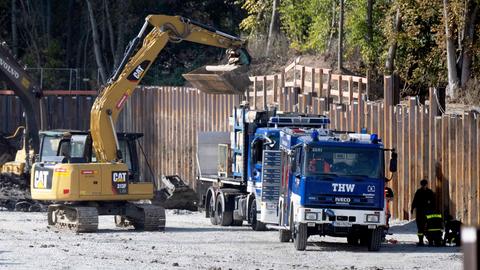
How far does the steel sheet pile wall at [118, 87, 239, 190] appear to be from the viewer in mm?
41969

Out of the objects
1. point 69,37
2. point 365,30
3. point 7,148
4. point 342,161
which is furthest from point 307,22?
point 342,161

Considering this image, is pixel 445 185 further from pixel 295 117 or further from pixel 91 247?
pixel 91 247

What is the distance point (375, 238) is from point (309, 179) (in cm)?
181

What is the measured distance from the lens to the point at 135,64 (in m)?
28.2

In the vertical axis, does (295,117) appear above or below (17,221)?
above

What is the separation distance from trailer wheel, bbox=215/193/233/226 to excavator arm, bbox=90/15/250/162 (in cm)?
351

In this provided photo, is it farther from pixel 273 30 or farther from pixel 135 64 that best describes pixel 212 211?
pixel 273 30

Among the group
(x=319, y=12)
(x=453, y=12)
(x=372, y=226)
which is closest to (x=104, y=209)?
(x=372, y=226)

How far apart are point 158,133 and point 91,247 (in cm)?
2392

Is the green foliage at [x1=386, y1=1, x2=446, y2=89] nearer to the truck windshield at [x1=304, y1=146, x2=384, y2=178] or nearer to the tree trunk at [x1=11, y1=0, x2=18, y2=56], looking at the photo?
the truck windshield at [x1=304, y1=146, x2=384, y2=178]

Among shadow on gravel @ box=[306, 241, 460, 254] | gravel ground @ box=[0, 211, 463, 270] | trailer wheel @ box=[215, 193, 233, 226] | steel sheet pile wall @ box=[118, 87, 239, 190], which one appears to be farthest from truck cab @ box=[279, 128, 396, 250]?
steel sheet pile wall @ box=[118, 87, 239, 190]

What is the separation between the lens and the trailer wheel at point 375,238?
21.3 meters

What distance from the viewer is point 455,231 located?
75.9 feet

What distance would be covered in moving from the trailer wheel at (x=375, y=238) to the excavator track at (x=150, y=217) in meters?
6.90
